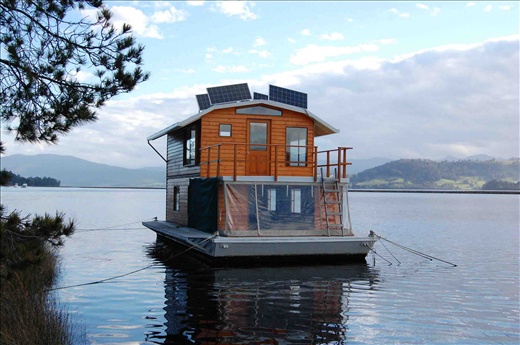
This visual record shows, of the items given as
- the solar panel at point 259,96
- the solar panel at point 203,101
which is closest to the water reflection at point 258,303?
the solar panel at point 203,101

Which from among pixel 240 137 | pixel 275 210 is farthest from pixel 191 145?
pixel 275 210

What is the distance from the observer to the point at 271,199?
22859 mm

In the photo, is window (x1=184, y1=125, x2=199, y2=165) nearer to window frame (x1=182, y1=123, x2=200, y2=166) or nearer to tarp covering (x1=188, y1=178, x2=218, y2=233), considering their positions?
window frame (x1=182, y1=123, x2=200, y2=166)

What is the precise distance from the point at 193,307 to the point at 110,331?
116 inches

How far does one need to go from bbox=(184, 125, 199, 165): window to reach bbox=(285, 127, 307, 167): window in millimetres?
4285

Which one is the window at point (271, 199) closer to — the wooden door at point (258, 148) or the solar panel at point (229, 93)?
the wooden door at point (258, 148)

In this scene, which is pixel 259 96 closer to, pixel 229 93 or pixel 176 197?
pixel 229 93

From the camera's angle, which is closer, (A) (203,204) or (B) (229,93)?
(A) (203,204)

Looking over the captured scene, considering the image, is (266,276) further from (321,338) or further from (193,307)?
(321,338)

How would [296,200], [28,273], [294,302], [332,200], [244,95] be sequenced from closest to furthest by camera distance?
[28,273]
[294,302]
[296,200]
[332,200]
[244,95]

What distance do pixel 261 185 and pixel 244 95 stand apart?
525 cm

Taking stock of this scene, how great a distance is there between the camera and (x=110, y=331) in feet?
42.5

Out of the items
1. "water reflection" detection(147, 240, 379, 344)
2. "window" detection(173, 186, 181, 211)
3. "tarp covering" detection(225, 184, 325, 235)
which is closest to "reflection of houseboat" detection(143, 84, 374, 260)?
"tarp covering" detection(225, 184, 325, 235)

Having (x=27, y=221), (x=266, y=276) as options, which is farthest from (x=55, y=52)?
(x=266, y=276)
